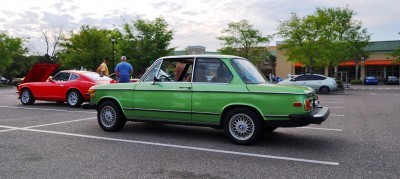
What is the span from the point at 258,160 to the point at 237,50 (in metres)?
39.4

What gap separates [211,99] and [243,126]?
2.49 ft

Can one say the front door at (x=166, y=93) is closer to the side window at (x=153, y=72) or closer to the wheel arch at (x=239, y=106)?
the side window at (x=153, y=72)

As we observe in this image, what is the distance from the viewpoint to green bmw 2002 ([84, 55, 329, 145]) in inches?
230

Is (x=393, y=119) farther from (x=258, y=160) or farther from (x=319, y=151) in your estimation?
(x=258, y=160)

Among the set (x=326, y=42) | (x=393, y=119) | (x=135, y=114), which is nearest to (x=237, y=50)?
(x=326, y=42)

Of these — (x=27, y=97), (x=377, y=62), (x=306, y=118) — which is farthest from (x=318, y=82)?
(x=377, y=62)

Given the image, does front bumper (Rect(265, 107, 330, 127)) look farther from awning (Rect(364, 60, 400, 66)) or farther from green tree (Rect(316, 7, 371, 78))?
awning (Rect(364, 60, 400, 66))

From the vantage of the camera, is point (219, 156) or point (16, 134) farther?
point (16, 134)

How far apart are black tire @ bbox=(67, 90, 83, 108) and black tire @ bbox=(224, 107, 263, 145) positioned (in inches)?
300

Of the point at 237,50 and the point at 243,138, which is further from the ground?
the point at 237,50

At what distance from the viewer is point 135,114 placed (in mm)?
7168

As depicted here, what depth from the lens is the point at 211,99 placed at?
20.8 ft

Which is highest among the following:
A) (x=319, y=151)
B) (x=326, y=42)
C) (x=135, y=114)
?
(x=326, y=42)

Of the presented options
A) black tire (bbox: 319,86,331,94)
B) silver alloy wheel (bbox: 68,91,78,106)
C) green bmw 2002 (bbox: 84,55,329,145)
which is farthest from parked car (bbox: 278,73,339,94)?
green bmw 2002 (bbox: 84,55,329,145)
